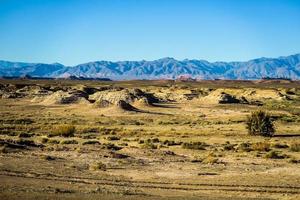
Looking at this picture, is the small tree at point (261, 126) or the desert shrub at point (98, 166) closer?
the desert shrub at point (98, 166)

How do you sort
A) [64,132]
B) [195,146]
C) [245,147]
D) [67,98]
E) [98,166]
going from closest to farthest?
[98,166], [195,146], [245,147], [64,132], [67,98]

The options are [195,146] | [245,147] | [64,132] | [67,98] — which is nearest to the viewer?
[195,146]

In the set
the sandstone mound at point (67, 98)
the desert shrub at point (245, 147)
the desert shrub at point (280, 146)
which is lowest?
the desert shrub at point (280, 146)

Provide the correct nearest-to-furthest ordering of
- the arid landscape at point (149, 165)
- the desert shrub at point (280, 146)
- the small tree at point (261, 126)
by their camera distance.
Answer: the arid landscape at point (149, 165) → the desert shrub at point (280, 146) → the small tree at point (261, 126)

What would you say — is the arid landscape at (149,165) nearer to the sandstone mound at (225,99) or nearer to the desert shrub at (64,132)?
the desert shrub at (64,132)

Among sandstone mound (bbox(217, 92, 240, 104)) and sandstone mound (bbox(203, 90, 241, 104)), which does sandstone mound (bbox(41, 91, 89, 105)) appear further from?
sandstone mound (bbox(217, 92, 240, 104))

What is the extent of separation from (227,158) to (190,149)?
5.76m

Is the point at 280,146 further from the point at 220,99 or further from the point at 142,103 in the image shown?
the point at 220,99

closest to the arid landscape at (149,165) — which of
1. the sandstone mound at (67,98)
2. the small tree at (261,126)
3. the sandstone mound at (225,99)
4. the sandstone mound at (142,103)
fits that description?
the small tree at (261,126)

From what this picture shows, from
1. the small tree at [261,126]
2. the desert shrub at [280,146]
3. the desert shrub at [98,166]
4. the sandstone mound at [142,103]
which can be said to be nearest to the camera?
the desert shrub at [98,166]

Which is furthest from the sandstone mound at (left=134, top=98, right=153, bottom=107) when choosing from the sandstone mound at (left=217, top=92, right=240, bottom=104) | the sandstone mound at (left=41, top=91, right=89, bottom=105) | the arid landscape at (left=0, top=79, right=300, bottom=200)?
the arid landscape at (left=0, top=79, right=300, bottom=200)

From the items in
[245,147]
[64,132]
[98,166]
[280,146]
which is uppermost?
[98,166]

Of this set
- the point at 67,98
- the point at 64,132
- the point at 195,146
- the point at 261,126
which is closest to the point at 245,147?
the point at 195,146

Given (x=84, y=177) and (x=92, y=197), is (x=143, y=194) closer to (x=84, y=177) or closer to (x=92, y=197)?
(x=92, y=197)
